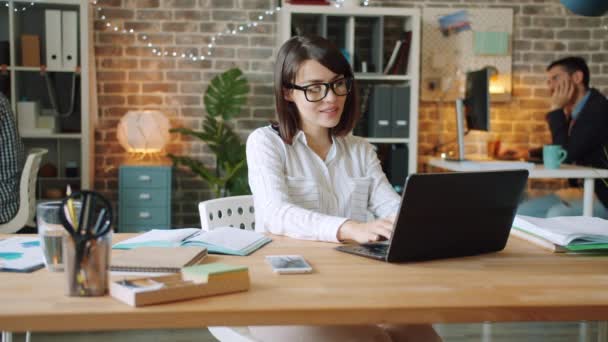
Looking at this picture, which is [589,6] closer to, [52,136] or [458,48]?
[458,48]

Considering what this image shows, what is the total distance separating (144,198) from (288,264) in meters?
3.12

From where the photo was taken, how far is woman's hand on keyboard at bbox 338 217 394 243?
1542 mm

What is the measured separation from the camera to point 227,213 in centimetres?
216

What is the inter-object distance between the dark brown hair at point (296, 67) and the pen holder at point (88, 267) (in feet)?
3.47

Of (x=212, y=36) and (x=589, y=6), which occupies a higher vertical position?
(x=212, y=36)

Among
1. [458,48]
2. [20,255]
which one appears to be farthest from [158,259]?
[458,48]

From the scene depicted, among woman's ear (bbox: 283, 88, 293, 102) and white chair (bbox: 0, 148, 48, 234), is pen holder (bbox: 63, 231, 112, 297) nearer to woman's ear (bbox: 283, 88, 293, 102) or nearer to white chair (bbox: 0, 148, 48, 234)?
woman's ear (bbox: 283, 88, 293, 102)

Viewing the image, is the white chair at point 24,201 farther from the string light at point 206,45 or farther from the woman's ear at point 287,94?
the woman's ear at point 287,94

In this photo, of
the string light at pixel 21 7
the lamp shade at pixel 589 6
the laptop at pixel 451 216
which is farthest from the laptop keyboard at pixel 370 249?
the string light at pixel 21 7

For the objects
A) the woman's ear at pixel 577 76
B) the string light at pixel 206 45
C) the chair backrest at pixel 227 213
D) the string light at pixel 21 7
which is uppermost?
the string light at pixel 21 7

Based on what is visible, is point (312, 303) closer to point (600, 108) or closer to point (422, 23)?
point (600, 108)

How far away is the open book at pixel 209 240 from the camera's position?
1449 millimetres

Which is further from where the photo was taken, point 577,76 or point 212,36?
point 212,36

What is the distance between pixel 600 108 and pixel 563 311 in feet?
10.4
